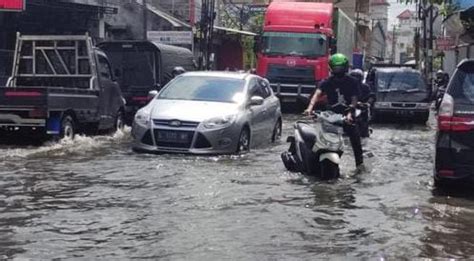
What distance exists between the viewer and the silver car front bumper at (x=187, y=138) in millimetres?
12266

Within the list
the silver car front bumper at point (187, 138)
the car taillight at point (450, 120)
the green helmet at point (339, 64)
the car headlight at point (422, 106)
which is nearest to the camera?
the car taillight at point (450, 120)

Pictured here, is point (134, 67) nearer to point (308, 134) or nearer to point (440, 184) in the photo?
point (308, 134)

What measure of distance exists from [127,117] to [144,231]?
12713 mm

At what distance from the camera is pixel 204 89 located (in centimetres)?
1361

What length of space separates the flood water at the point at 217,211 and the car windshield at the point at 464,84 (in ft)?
3.93

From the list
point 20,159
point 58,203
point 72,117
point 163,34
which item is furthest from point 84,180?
point 163,34

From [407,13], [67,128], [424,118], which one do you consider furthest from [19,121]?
[407,13]

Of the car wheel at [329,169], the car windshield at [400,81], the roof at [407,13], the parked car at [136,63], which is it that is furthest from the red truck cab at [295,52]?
the roof at [407,13]

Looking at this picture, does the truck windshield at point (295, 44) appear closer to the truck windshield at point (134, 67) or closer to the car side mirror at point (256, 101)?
the truck windshield at point (134, 67)

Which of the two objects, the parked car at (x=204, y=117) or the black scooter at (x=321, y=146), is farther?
the parked car at (x=204, y=117)

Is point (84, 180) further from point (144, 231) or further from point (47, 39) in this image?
point (47, 39)

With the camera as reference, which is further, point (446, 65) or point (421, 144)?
point (446, 65)

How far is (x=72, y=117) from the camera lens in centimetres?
1486

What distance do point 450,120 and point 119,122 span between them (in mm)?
10628
